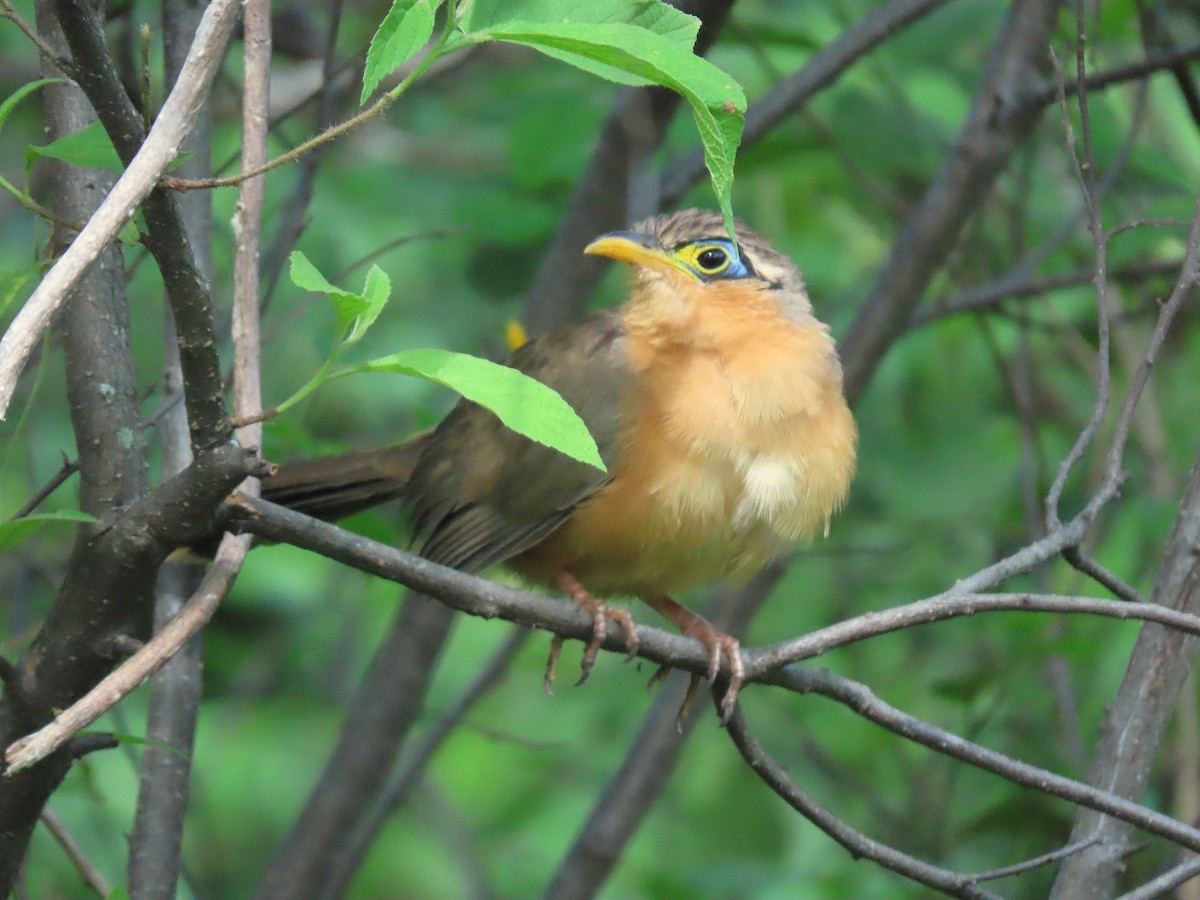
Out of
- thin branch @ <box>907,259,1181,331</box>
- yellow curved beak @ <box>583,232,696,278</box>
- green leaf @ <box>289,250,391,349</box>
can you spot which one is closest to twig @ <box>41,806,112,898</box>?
green leaf @ <box>289,250,391,349</box>

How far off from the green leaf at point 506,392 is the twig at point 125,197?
0.32 meters

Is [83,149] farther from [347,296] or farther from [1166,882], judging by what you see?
[1166,882]

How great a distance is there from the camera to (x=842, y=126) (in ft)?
17.1

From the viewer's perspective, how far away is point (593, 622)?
274cm

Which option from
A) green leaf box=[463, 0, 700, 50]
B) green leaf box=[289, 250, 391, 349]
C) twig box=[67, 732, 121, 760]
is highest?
green leaf box=[463, 0, 700, 50]

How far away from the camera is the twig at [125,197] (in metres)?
1.58

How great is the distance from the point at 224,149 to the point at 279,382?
63.7 inches

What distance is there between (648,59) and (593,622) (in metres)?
1.33

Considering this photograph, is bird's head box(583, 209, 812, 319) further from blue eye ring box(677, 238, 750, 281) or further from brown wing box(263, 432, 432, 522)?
brown wing box(263, 432, 432, 522)

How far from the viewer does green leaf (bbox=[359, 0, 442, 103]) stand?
5.68 ft

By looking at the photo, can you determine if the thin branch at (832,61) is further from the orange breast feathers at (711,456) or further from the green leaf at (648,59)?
the green leaf at (648,59)

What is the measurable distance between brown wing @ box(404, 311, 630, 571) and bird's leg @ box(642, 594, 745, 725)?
0.51 metres

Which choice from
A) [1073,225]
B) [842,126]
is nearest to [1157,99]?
[1073,225]

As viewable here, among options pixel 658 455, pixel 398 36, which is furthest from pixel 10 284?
pixel 658 455
